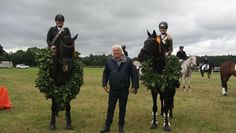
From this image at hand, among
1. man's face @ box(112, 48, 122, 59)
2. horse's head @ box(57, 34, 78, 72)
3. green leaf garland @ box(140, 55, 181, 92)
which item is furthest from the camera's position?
green leaf garland @ box(140, 55, 181, 92)

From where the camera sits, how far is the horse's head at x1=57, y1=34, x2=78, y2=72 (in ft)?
32.8

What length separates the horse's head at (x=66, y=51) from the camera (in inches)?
393

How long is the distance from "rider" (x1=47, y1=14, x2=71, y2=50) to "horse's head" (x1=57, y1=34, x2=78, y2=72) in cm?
70

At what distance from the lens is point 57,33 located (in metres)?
10.8

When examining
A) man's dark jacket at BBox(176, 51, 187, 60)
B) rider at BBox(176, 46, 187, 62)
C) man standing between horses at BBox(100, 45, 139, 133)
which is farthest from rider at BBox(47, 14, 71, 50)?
man's dark jacket at BBox(176, 51, 187, 60)

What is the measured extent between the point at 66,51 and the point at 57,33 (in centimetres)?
100

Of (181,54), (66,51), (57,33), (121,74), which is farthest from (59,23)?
(181,54)

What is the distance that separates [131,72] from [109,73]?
60 cm

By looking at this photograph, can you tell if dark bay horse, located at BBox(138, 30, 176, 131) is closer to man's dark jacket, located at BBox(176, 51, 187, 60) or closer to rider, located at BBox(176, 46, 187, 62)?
rider, located at BBox(176, 46, 187, 62)

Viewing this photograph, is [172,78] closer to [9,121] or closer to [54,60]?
[54,60]

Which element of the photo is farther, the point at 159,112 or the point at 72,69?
the point at 159,112

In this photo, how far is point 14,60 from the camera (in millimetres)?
150250

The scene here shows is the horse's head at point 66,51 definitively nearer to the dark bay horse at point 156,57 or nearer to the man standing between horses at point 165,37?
the dark bay horse at point 156,57

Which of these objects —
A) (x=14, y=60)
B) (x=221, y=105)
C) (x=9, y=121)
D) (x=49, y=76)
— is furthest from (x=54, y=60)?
(x=14, y=60)
